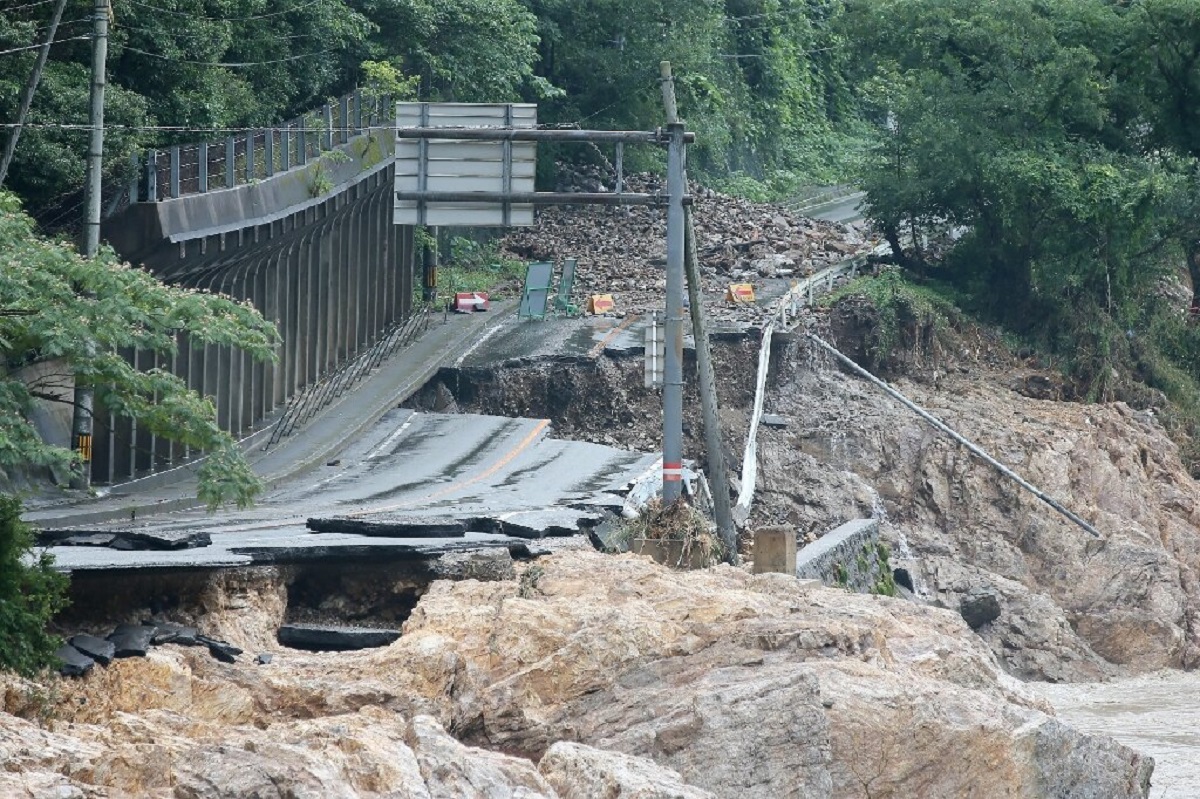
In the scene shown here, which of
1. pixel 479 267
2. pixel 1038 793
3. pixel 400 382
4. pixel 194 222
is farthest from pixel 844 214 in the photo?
pixel 1038 793

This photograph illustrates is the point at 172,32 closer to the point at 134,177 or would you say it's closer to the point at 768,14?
the point at 134,177

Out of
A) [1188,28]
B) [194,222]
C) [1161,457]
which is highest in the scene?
[1188,28]

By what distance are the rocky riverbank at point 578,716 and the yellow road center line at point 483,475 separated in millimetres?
9454

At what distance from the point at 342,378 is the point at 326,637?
2519 cm

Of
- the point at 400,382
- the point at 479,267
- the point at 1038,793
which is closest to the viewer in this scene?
the point at 1038,793

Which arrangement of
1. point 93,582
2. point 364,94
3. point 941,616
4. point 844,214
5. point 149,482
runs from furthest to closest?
1. point 844,214
2. point 364,94
3. point 149,482
4. point 941,616
5. point 93,582

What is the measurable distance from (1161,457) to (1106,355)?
16.8ft

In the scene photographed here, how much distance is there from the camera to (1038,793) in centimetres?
→ 1608

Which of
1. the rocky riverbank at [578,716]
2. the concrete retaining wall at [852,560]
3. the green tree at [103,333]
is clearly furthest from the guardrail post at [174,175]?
the rocky riverbank at [578,716]

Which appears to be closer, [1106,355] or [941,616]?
[941,616]

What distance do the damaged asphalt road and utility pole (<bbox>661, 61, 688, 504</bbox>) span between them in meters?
1.27

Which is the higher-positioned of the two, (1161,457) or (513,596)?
(513,596)

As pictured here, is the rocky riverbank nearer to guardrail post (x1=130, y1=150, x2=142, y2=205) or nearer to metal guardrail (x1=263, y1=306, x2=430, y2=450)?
guardrail post (x1=130, y1=150, x2=142, y2=205)

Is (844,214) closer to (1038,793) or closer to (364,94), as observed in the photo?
(364,94)
